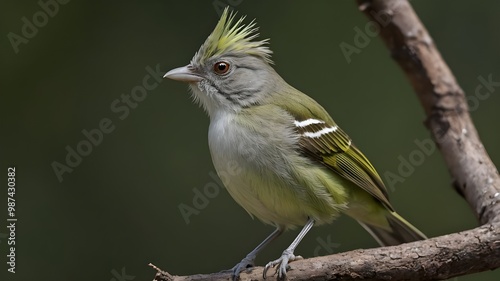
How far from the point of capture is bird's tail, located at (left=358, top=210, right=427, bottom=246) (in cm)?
550

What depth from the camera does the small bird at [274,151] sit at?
4.84 m

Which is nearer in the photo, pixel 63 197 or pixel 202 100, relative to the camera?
pixel 202 100

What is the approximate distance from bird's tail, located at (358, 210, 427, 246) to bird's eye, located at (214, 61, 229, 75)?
1.64 metres

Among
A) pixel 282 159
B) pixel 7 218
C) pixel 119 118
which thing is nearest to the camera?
pixel 282 159

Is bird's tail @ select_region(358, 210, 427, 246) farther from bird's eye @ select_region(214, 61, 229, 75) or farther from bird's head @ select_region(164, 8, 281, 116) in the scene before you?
bird's eye @ select_region(214, 61, 229, 75)

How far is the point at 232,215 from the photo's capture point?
26.0 feet

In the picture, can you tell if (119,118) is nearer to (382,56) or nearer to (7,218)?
(7,218)

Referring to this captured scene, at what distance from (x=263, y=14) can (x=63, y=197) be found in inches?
122

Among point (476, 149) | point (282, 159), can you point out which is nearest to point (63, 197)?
point (282, 159)

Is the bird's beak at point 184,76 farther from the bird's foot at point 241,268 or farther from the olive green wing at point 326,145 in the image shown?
the bird's foot at point 241,268

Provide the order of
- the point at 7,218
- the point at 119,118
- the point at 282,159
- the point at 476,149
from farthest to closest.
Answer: the point at 119,118 → the point at 7,218 → the point at 476,149 → the point at 282,159

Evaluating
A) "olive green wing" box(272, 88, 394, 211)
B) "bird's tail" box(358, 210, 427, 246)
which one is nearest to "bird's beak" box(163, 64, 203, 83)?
"olive green wing" box(272, 88, 394, 211)

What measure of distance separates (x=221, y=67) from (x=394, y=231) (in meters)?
1.86

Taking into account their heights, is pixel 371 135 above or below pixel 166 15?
below
